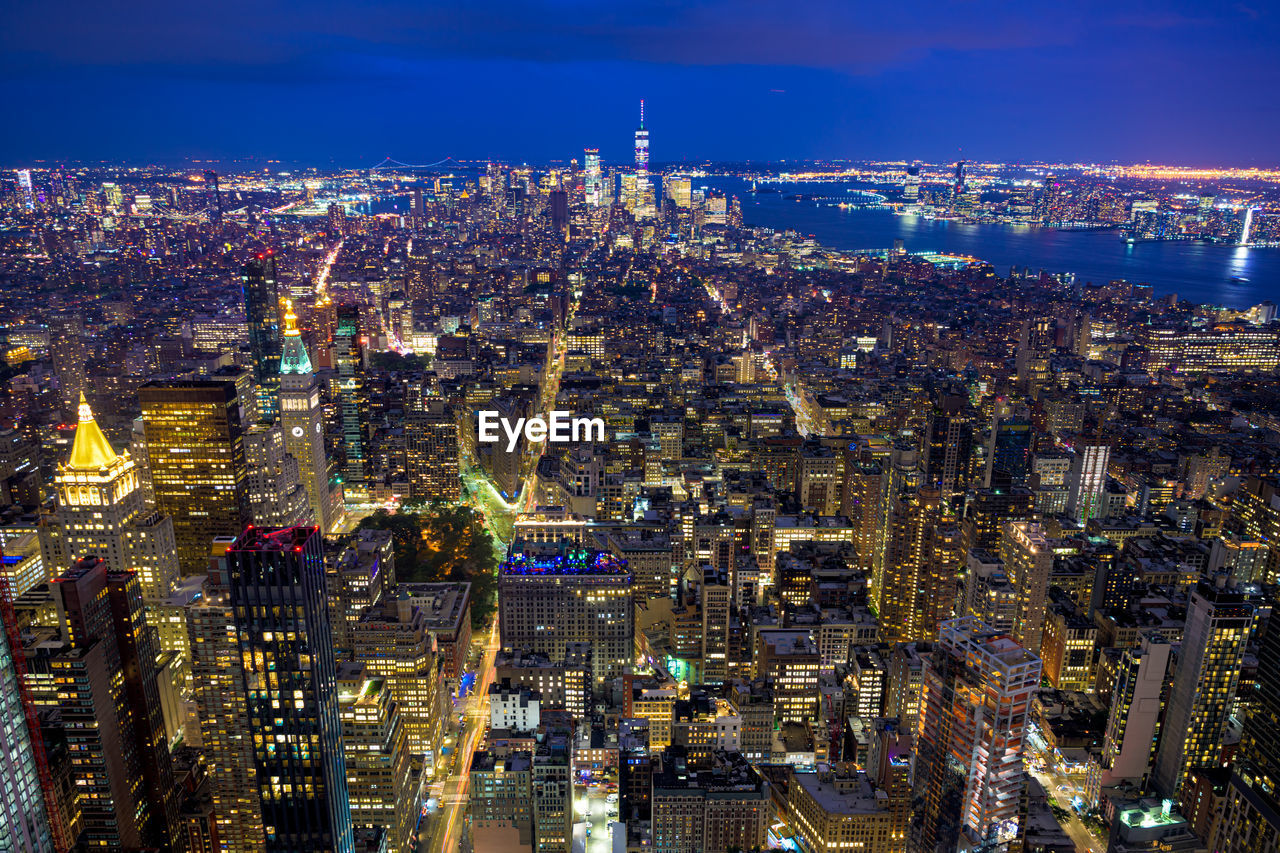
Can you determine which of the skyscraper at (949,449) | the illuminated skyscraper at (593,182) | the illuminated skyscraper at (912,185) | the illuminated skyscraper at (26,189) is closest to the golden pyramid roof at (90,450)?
the illuminated skyscraper at (26,189)

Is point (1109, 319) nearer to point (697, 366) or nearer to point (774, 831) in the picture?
point (697, 366)

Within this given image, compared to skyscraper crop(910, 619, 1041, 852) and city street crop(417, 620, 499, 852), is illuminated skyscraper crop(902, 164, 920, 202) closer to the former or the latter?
city street crop(417, 620, 499, 852)

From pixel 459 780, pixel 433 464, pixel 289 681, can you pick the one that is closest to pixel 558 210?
pixel 433 464

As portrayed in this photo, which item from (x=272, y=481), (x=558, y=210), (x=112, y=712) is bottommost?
(x=112, y=712)

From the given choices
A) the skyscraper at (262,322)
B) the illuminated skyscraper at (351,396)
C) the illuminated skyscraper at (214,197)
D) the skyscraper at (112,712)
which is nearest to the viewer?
the skyscraper at (112,712)

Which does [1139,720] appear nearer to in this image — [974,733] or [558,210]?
[974,733]

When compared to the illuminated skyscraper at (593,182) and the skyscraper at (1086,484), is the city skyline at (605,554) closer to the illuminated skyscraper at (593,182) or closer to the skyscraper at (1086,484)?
the skyscraper at (1086,484)
